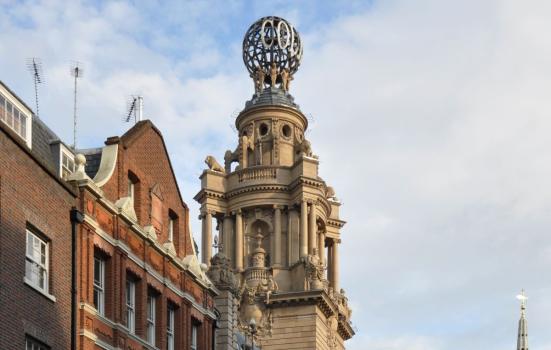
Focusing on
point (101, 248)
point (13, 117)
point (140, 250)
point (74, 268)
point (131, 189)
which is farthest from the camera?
point (131, 189)

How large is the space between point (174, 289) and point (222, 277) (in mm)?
9206

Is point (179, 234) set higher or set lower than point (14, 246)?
higher

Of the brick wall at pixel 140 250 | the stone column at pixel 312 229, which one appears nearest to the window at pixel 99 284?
the brick wall at pixel 140 250

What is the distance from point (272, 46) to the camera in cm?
11962

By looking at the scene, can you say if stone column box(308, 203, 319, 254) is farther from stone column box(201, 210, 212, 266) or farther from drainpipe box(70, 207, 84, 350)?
drainpipe box(70, 207, 84, 350)

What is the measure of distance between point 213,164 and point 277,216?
738cm

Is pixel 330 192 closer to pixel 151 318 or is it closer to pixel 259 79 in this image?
pixel 259 79

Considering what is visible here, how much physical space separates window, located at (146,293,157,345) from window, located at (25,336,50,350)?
9.84m

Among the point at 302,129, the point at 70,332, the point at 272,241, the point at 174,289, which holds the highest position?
the point at 302,129

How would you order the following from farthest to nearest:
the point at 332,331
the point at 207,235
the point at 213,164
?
Answer: 1. the point at 213,164
2. the point at 207,235
3. the point at 332,331

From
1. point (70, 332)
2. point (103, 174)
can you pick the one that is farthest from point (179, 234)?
point (70, 332)

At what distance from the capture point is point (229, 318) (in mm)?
61406

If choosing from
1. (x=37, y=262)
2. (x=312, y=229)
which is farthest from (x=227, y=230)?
(x=37, y=262)

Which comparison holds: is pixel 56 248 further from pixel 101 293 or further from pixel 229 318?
pixel 229 318
